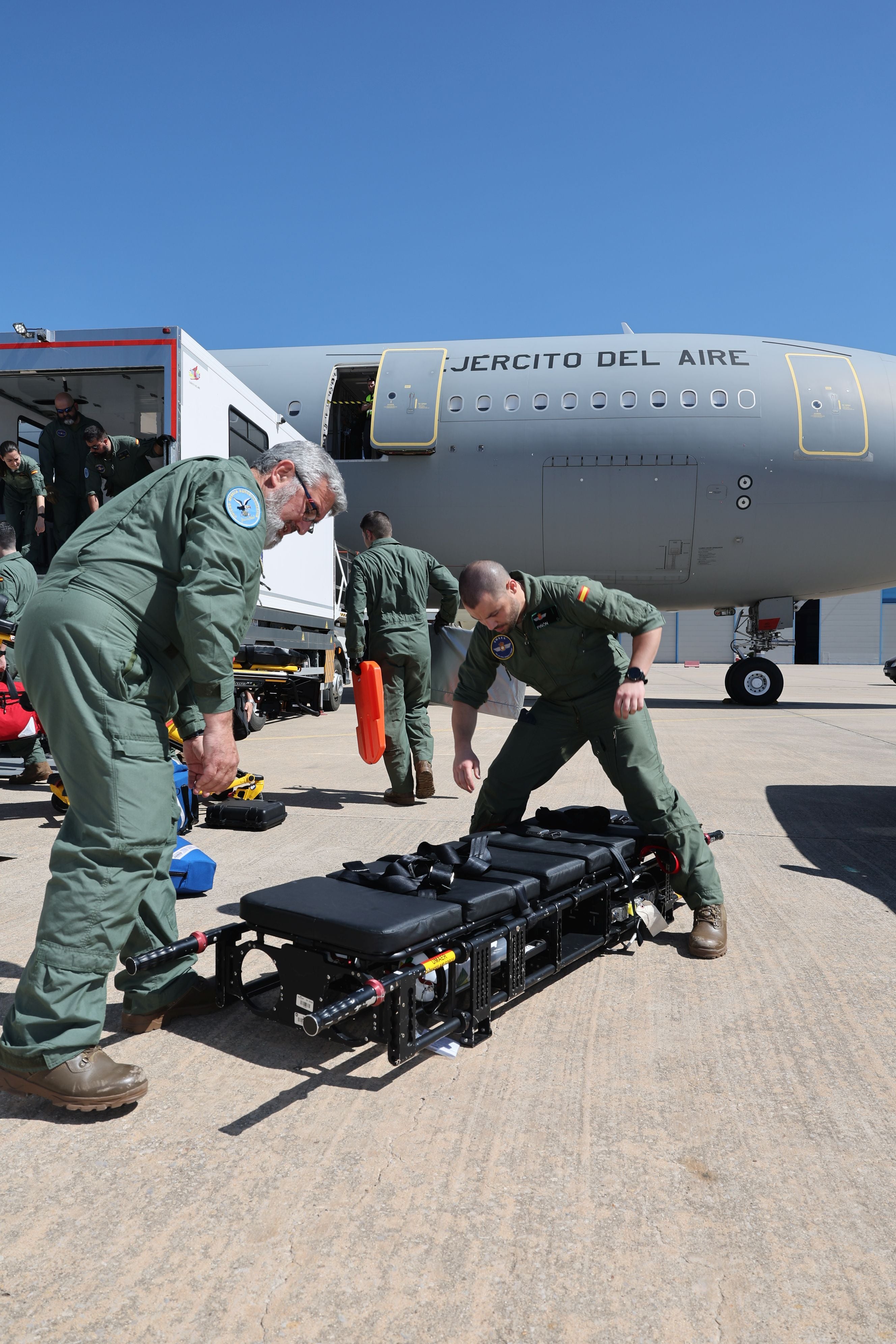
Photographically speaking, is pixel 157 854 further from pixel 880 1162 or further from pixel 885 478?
pixel 885 478

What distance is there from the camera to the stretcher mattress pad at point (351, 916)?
6.45ft

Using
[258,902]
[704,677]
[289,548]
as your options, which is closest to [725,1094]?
[258,902]

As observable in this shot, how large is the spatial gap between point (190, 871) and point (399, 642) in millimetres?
2459

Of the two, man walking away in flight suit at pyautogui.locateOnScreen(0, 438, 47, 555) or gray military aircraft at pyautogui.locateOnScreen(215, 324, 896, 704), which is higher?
gray military aircraft at pyautogui.locateOnScreen(215, 324, 896, 704)

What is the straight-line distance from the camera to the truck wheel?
1130 cm

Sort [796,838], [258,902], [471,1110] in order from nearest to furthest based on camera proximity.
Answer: [471,1110], [258,902], [796,838]

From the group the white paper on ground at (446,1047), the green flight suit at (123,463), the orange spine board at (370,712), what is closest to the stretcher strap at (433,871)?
the white paper on ground at (446,1047)

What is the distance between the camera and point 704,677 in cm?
2712

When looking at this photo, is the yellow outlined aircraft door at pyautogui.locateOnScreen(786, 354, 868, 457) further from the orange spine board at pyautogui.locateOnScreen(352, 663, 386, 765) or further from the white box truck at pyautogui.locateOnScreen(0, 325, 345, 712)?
the orange spine board at pyautogui.locateOnScreen(352, 663, 386, 765)

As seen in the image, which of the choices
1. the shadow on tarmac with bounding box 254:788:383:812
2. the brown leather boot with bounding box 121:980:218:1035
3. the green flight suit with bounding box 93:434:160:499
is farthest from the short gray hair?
the green flight suit with bounding box 93:434:160:499

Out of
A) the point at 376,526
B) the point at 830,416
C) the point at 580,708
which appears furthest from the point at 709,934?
the point at 830,416

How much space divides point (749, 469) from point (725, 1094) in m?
9.93

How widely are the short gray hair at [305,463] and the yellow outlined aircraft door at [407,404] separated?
8.86 metres

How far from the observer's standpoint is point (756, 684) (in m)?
13.0
